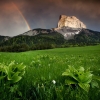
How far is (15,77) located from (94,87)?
171cm

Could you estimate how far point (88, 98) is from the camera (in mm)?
2918

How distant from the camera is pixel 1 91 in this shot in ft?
9.62

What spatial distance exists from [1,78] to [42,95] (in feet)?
2.82

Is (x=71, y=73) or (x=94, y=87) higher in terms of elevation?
(x=71, y=73)

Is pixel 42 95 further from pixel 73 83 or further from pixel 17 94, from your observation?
pixel 73 83

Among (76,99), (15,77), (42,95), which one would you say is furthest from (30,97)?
(76,99)

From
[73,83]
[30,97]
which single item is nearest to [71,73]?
[73,83]

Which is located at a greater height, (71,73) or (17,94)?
(71,73)

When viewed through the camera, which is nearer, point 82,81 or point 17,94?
point 17,94

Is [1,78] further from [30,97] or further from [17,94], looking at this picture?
[30,97]

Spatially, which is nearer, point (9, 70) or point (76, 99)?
point (76, 99)

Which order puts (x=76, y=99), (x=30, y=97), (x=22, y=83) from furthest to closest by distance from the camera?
(x=22, y=83), (x=30, y=97), (x=76, y=99)

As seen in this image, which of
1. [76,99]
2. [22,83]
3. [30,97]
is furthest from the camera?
[22,83]

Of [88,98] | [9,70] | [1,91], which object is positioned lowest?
[88,98]
